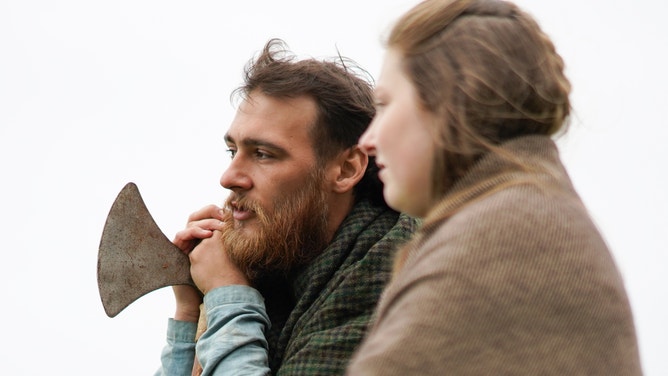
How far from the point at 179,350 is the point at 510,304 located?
83.4 inches

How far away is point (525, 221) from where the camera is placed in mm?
1691

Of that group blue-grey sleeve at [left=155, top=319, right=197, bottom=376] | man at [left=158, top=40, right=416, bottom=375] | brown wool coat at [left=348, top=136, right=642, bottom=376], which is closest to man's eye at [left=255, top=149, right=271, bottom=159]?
man at [left=158, top=40, right=416, bottom=375]

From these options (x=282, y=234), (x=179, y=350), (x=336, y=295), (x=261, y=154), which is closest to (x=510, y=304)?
(x=336, y=295)

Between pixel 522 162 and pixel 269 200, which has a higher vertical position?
pixel 522 162

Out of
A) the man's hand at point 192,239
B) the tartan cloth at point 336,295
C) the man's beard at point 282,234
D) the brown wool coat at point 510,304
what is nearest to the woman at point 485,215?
the brown wool coat at point 510,304

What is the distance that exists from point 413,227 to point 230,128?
28.0 inches

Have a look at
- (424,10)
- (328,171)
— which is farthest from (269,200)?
(424,10)

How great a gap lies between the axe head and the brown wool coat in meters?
1.85

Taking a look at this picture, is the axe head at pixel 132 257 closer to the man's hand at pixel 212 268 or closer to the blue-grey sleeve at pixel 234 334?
the man's hand at pixel 212 268

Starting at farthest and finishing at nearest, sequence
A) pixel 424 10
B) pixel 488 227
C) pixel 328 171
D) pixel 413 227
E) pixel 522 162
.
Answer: pixel 328 171
pixel 413 227
pixel 424 10
pixel 522 162
pixel 488 227

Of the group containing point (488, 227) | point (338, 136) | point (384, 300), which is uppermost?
point (488, 227)

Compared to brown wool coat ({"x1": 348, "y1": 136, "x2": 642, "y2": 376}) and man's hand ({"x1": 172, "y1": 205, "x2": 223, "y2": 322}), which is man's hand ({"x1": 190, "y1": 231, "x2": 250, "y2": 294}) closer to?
man's hand ({"x1": 172, "y1": 205, "x2": 223, "y2": 322})

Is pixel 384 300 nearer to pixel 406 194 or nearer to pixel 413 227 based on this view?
pixel 406 194

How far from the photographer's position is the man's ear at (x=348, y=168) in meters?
3.61
